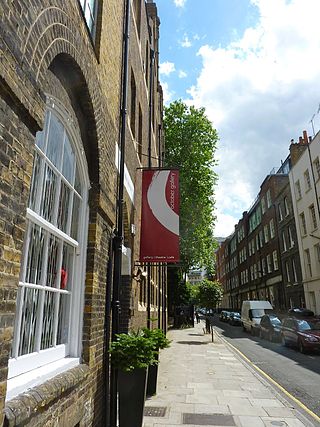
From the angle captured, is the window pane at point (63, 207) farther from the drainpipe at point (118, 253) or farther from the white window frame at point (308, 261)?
the white window frame at point (308, 261)

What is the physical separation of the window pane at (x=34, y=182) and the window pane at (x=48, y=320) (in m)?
0.98

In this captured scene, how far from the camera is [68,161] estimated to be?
174 inches

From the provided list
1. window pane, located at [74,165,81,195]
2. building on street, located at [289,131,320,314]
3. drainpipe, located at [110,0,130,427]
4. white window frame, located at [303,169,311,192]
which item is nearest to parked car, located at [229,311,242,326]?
building on street, located at [289,131,320,314]

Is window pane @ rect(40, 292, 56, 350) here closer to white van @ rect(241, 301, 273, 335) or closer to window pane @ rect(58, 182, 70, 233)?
window pane @ rect(58, 182, 70, 233)

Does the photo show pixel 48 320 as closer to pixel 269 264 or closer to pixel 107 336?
pixel 107 336

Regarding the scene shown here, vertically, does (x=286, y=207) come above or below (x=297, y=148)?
below

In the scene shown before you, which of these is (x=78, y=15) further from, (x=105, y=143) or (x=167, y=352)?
(x=167, y=352)

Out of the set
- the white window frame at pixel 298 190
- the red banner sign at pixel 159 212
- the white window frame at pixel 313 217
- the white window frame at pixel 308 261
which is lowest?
the red banner sign at pixel 159 212

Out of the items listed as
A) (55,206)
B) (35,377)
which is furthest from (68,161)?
(35,377)

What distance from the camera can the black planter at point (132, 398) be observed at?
5137 mm

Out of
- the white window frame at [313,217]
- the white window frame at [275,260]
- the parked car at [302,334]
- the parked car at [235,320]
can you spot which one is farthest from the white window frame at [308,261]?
the parked car at [235,320]

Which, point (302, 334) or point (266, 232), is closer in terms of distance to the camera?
point (302, 334)

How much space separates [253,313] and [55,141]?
2513 cm

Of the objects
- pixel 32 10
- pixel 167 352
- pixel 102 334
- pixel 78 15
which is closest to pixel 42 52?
pixel 32 10
